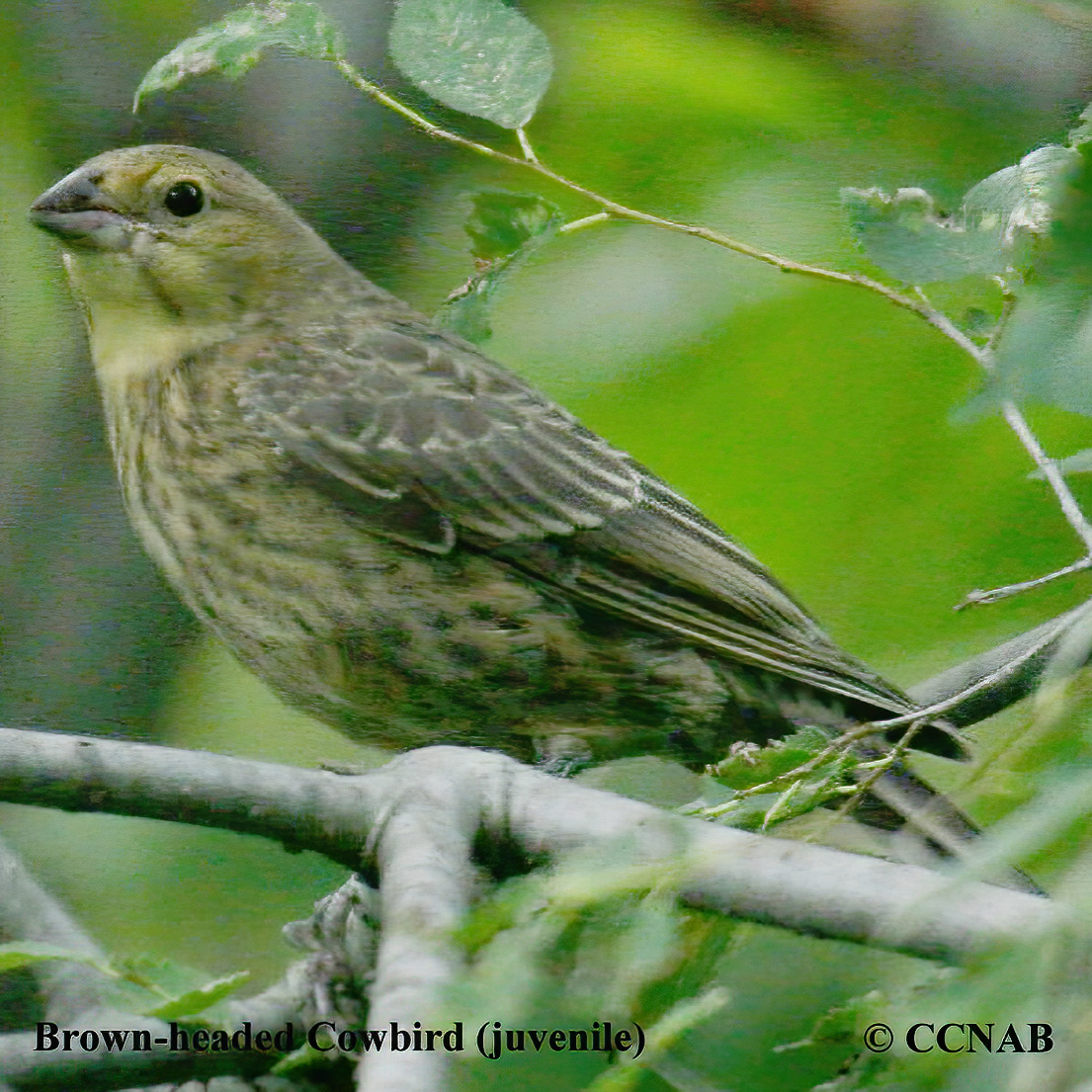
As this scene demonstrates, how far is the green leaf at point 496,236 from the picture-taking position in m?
1.46

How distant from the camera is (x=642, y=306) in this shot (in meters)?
1.65

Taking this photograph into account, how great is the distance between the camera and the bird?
1489 millimetres

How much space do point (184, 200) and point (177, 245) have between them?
0.17 ft

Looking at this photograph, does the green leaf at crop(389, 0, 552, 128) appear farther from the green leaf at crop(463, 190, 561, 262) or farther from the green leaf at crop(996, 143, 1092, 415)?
the green leaf at crop(996, 143, 1092, 415)

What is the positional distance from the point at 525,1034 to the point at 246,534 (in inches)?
37.6

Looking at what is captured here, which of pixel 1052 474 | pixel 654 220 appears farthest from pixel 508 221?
pixel 1052 474

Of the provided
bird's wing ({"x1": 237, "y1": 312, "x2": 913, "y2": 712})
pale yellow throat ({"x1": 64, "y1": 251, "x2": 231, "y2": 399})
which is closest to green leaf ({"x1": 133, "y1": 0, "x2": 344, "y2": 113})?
pale yellow throat ({"x1": 64, "y1": 251, "x2": 231, "y2": 399})

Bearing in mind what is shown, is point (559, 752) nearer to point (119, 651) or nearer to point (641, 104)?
point (119, 651)

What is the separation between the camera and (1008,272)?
1256mm

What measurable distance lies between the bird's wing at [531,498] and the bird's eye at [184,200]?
186mm

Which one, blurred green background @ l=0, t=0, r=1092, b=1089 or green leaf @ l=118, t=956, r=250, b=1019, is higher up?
blurred green background @ l=0, t=0, r=1092, b=1089

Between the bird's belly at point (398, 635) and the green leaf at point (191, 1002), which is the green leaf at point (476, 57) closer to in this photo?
the bird's belly at point (398, 635)

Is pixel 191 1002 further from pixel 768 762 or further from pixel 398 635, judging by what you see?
pixel 398 635

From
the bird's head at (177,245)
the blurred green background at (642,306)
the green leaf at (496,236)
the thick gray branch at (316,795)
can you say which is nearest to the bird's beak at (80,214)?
the bird's head at (177,245)
